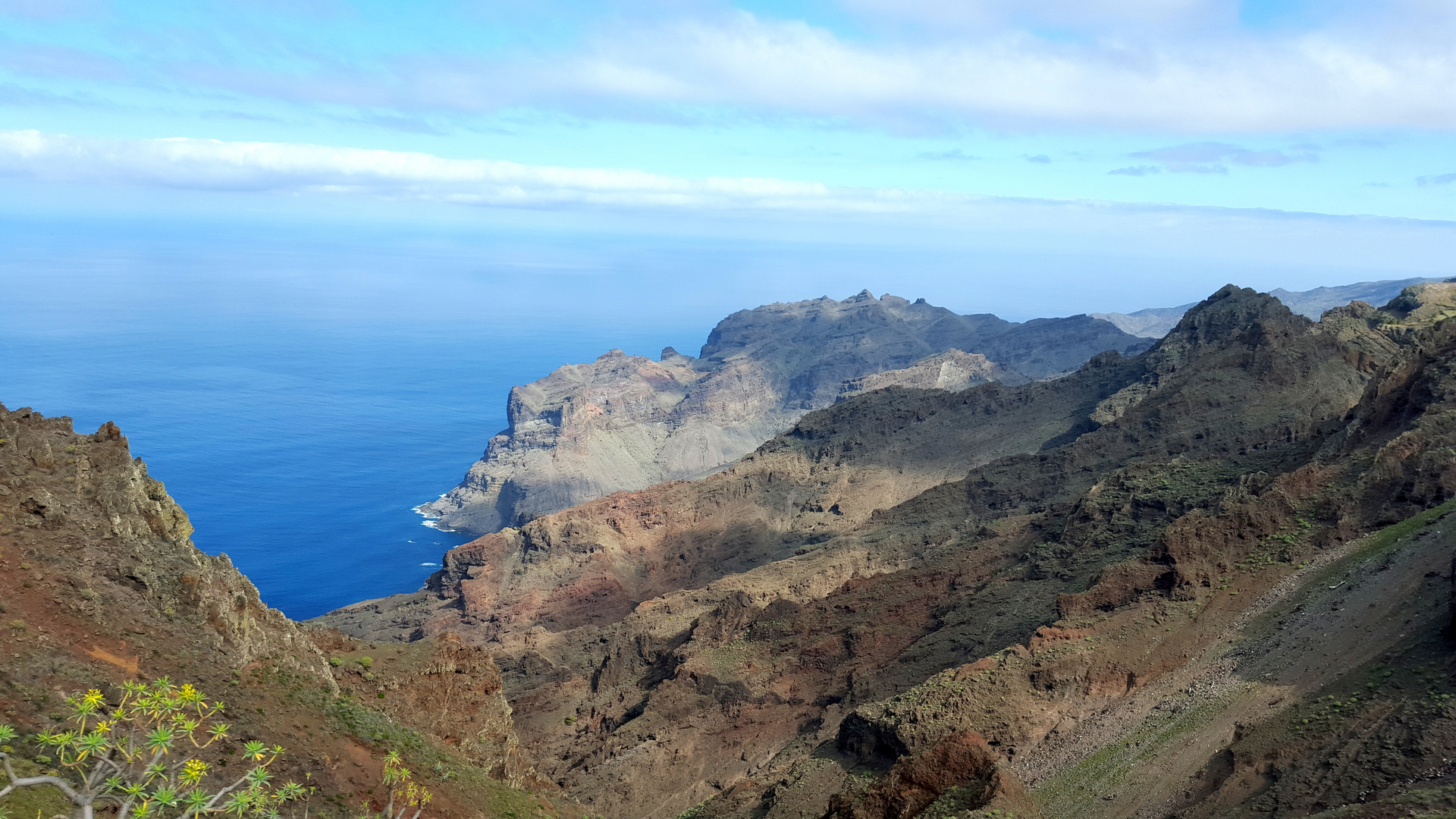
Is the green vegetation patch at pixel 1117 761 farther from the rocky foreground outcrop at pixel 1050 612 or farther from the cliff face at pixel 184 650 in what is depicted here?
the cliff face at pixel 184 650

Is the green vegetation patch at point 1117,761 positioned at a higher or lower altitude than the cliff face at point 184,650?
lower

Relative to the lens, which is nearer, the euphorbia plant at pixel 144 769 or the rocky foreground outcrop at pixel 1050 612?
the euphorbia plant at pixel 144 769

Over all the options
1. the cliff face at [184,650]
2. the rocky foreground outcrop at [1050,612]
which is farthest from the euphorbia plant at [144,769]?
the rocky foreground outcrop at [1050,612]

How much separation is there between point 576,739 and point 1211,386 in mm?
60382

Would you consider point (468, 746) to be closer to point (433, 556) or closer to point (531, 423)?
point (433, 556)

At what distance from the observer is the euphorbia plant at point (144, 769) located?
1308cm

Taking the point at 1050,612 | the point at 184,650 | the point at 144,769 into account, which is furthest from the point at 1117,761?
the point at 184,650

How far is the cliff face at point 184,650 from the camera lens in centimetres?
2577

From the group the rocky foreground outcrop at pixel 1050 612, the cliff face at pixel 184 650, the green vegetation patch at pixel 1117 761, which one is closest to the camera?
the cliff face at pixel 184 650

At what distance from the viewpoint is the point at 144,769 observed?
58.3ft

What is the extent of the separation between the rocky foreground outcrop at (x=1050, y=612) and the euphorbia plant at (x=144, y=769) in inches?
769

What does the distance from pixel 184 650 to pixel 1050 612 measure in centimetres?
3706

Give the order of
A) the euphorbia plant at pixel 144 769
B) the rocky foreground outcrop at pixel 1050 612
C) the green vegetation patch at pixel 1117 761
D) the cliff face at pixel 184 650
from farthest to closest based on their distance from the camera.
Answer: the green vegetation patch at pixel 1117 761 → the rocky foreground outcrop at pixel 1050 612 → the cliff face at pixel 184 650 → the euphorbia plant at pixel 144 769

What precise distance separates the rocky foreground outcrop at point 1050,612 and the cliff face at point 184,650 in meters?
12.6
